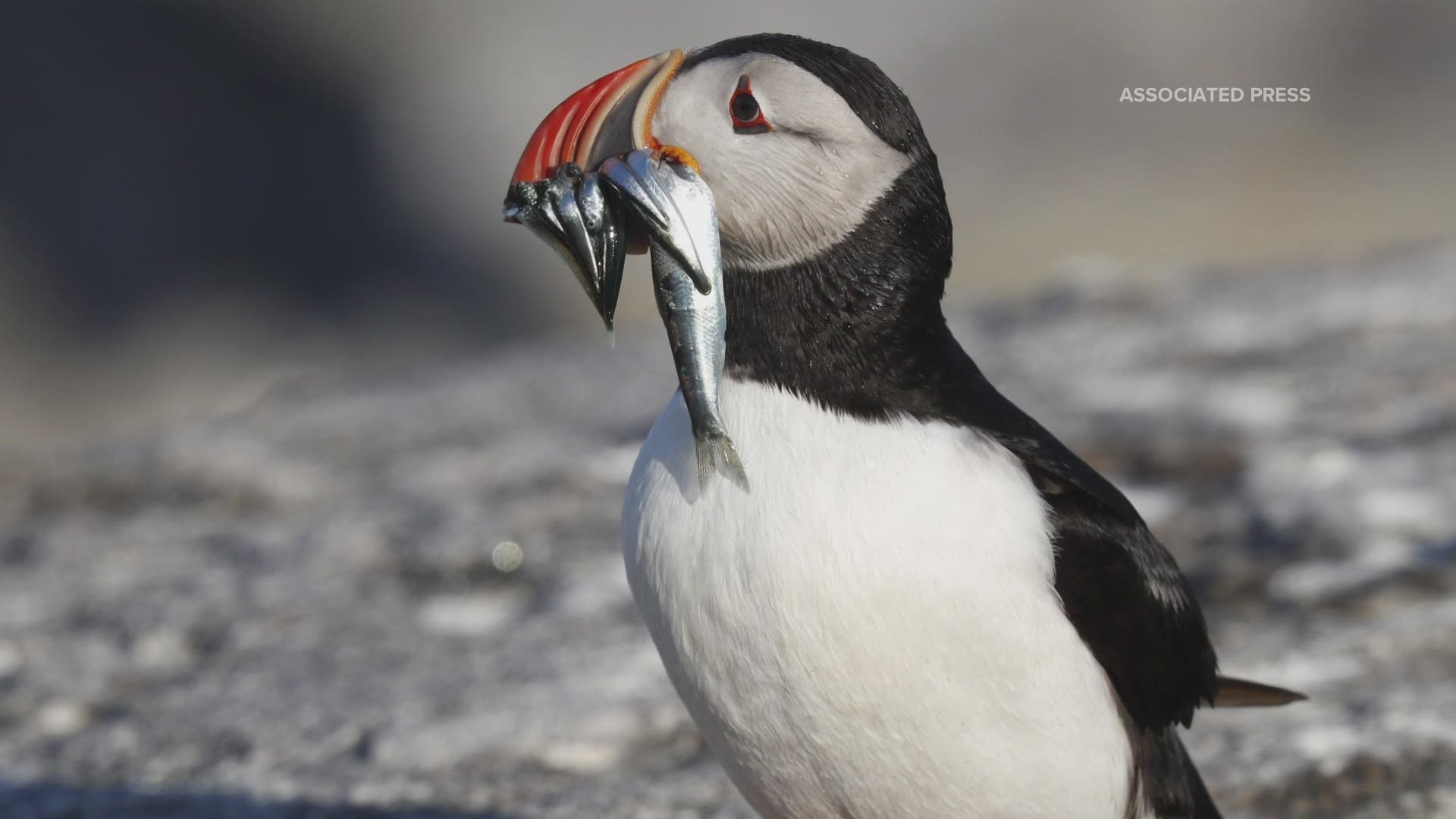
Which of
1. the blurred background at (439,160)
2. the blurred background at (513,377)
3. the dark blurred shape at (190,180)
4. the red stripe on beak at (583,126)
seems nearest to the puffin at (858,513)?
the red stripe on beak at (583,126)

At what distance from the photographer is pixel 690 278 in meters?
2.06

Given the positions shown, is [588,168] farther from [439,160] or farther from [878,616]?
[439,160]

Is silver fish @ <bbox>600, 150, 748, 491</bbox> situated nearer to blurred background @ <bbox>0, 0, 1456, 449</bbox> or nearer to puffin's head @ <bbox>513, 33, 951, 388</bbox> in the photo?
puffin's head @ <bbox>513, 33, 951, 388</bbox>

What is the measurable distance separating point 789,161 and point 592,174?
252 millimetres

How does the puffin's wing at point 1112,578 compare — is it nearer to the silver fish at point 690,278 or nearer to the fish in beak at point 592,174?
the silver fish at point 690,278

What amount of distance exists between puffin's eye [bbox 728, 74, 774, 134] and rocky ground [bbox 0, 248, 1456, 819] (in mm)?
1406

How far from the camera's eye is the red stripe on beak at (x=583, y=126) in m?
2.09

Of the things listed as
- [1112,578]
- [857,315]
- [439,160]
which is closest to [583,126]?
[857,315]

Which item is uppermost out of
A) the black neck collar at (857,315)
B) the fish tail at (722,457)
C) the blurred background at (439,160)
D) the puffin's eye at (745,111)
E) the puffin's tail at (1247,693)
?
the blurred background at (439,160)

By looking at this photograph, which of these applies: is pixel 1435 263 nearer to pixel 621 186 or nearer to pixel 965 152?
pixel 965 152

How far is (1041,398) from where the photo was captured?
4.91m

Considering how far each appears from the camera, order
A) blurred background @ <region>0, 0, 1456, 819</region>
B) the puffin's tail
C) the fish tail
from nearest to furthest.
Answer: the fish tail → the puffin's tail → blurred background @ <region>0, 0, 1456, 819</region>

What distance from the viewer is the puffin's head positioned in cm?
205

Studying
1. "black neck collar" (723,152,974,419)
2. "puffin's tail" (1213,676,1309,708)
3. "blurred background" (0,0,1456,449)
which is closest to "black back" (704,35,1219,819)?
"black neck collar" (723,152,974,419)
